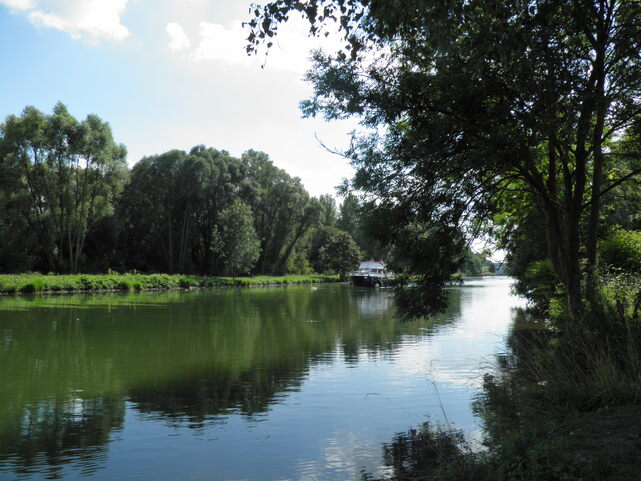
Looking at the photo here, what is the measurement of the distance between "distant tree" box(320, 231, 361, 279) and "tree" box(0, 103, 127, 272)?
3734 centimetres

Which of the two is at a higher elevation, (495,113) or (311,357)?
(495,113)

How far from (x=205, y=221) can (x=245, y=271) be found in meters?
9.19

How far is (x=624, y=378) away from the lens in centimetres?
625

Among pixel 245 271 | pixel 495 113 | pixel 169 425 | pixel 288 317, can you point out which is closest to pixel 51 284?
pixel 288 317

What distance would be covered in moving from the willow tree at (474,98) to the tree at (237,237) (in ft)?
160

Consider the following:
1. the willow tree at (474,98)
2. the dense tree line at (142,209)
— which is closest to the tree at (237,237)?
the dense tree line at (142,209)

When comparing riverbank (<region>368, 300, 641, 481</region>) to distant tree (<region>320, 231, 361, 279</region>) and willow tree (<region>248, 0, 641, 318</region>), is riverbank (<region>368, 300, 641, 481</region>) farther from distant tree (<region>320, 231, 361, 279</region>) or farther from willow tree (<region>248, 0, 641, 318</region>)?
distant tree (<region>320, 231, 361, 279</region>)

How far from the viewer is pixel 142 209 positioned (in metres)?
62.6

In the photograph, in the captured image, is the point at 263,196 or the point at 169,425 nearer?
the point at 169,425

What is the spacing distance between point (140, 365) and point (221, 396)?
3.58 metres

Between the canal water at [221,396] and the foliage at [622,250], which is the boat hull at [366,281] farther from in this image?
the foliage at [622,250]

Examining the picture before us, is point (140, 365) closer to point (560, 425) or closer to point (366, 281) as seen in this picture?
point (560, 425)

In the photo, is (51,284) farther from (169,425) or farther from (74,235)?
(169,425)

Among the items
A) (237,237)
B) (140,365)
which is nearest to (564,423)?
(140,365)
